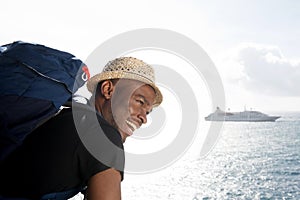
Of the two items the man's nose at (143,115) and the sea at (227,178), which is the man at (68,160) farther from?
the sea at (227,178)

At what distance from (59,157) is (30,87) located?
10.6 inches

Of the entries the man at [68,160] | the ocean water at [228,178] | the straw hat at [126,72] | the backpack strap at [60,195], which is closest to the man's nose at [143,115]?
the straw hat at [126,72]

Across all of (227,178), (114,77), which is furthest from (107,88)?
(227,178)

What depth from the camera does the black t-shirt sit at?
1.12 meters

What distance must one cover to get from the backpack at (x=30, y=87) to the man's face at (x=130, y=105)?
369 millimetres

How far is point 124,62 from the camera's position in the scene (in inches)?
65.9

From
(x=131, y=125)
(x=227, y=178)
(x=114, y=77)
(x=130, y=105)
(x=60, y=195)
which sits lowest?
(x=227, y=178)

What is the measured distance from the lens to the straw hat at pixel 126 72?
1608 millimetres

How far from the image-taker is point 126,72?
1.62 metres

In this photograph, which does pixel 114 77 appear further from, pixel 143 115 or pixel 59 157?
pixel 59 157

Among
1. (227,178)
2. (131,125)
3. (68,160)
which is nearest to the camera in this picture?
(68,160)

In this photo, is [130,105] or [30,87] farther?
[130,105]

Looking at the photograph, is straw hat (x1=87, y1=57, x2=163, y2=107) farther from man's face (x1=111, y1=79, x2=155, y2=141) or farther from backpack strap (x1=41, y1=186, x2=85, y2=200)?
backpack strap (x1=41, y1=186, x2=85, y2=200)

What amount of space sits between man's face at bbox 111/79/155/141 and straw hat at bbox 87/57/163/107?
0.12 ft
